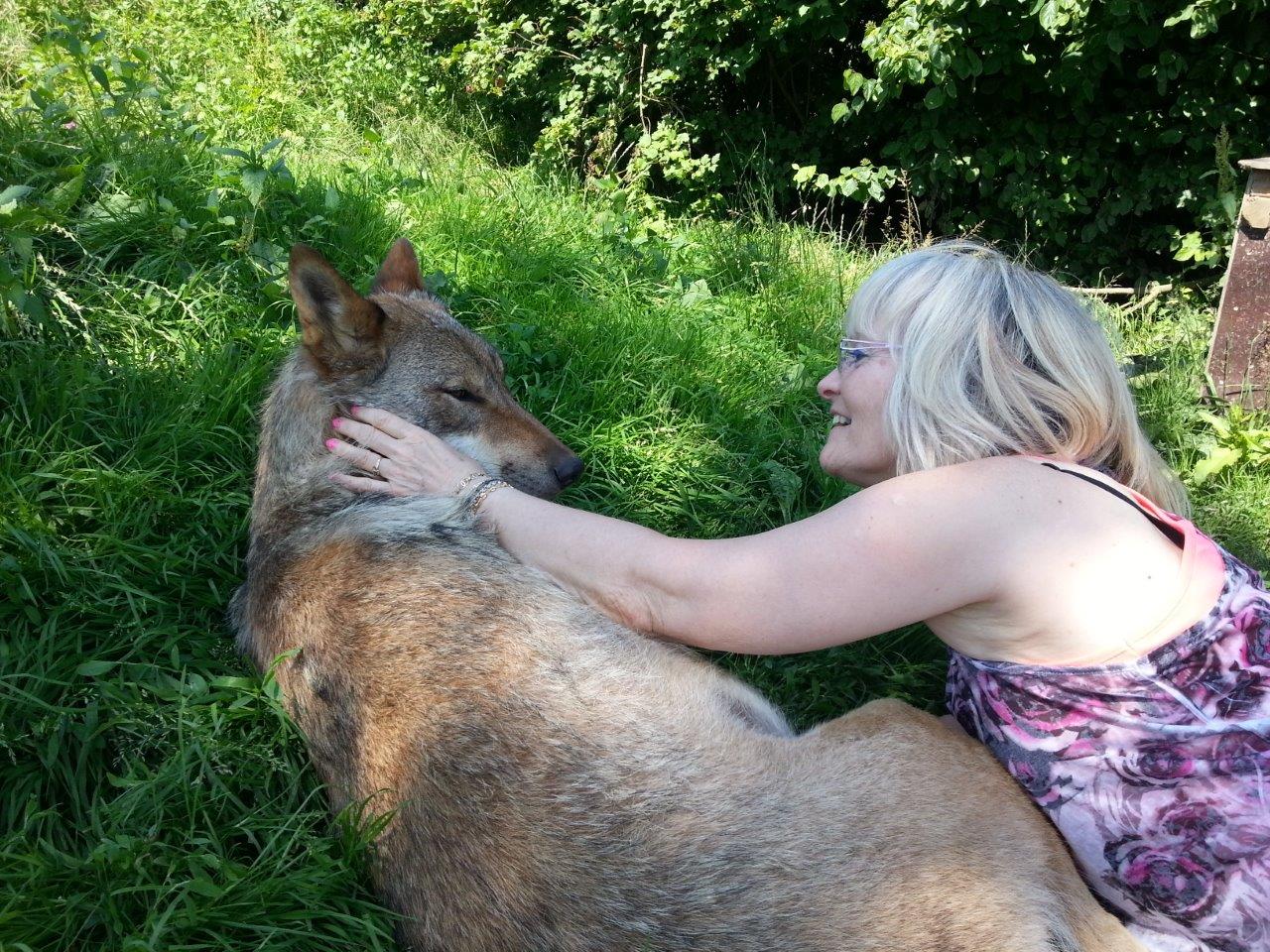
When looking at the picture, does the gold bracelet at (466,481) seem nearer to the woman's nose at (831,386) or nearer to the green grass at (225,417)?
the green grass at (225,417)

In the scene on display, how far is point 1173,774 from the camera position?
2.21m

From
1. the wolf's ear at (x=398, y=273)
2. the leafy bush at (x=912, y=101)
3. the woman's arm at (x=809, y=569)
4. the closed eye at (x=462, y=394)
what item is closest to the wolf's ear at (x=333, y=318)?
the closed eye at (x=462, y=394)

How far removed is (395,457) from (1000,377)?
6.49 feet

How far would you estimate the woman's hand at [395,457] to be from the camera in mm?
3141

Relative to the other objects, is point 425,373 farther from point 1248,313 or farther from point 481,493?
point 1248,313

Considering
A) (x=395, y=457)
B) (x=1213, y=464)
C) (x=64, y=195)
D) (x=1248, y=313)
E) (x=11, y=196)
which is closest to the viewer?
(x=395, y=457)

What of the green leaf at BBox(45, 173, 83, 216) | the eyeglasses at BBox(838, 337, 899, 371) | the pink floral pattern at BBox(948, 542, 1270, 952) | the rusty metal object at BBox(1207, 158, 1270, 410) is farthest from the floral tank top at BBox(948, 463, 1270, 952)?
the green leaf at BBox(45, 173, 83, 216)

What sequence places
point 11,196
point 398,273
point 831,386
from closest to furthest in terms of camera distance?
point 831,386 → point 11,196 → point 398,273

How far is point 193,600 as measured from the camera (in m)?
3.30

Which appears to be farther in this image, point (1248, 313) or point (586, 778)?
point (1248, 313)

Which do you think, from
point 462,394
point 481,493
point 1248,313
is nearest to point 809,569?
point 481,493

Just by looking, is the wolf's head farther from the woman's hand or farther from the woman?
the woman

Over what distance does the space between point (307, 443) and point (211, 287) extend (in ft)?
4.95

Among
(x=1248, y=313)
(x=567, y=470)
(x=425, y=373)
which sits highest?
(x=1248, y=313)
